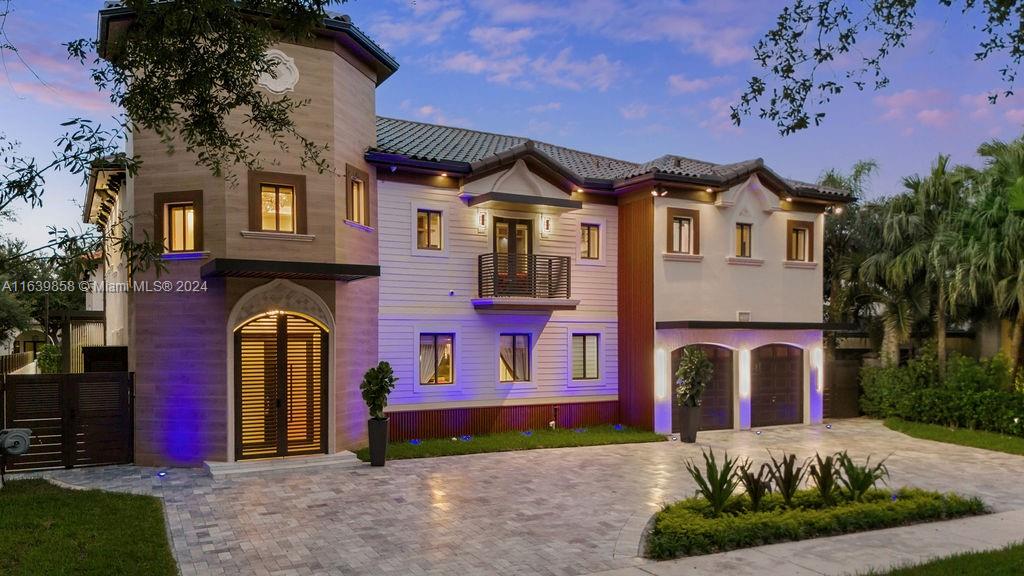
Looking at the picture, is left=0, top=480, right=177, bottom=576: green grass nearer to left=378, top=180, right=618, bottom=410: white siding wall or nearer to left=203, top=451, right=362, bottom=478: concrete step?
left=203, top=451, right=362, bottom=478: concrete step

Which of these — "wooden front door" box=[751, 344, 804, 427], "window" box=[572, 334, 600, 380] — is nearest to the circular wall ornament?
"window" box=[572, 334, 600, 380]

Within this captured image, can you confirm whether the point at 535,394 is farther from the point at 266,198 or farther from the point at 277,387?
the point at 266,198

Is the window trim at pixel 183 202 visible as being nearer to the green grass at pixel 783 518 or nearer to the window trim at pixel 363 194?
the window trim at pixel 363 194

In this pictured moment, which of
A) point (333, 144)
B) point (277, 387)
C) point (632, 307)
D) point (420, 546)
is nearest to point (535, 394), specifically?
point (632, 307)

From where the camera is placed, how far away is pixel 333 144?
47.5 ft

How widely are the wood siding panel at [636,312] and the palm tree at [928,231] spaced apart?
23.9 ft

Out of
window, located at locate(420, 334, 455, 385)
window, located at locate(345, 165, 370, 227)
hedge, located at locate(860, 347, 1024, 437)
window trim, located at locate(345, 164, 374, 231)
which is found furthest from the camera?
hedge, located at locate(860, 347, 1024, 437)

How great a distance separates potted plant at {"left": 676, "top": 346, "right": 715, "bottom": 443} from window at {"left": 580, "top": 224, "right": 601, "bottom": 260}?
3.54 meters

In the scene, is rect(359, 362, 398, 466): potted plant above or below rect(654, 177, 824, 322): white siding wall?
below

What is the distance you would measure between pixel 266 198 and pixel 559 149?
1074 centimetres

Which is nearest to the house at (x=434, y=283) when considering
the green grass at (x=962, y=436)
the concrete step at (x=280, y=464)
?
the concrete step at (x=280, y=464)

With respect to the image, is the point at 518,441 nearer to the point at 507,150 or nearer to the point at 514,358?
the point at 514,358

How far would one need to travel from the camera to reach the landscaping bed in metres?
8.52

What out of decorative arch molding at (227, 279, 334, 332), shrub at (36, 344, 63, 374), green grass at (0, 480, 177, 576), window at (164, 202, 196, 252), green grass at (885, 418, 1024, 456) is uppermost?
window at (164, 202, 196, 252)
